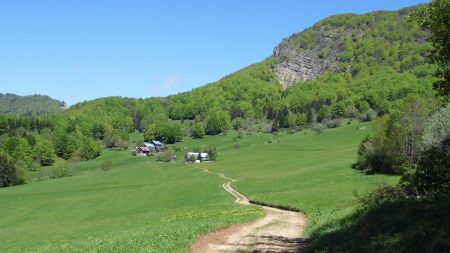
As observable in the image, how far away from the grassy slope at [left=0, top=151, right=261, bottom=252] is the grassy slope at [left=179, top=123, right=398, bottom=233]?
17.4 ft

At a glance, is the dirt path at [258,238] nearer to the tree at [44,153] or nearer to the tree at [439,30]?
the tree at [439,30]

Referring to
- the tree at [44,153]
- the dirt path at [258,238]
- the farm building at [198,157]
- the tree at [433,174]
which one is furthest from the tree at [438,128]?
the tree at [44,153]

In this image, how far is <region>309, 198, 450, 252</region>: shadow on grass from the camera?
1430cm

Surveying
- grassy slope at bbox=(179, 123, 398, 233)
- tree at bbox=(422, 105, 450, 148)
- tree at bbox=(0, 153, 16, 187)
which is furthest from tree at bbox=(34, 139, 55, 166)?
tree at bbox=(422, 105, 450, 148)

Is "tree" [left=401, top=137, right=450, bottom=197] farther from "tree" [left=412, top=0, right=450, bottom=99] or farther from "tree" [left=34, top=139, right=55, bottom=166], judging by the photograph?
"tree" [left=34, top=139, right=55, bottom=166]

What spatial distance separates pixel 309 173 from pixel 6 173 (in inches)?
3614

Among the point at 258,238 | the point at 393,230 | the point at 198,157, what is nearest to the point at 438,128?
the point at 258,238

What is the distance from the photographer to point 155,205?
2462 inches

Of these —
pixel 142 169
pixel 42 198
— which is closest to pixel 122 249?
pixel 42 198

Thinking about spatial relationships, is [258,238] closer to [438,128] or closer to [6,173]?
[438,128]

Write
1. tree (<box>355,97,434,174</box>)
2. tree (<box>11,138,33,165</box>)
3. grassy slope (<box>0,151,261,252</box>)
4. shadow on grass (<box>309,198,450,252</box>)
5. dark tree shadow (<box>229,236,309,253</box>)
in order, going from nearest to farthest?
shadow on grass (<box>309,198,450,252</box>)
dark tree shadow (<box>229,236,309,253</box>)
grassy slope (<box>0,151,261,252</box>)
tree (<box>355,97,434,174</box>)
tree (<box>11,138,33,165</box>)

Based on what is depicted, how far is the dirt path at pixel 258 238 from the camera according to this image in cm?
2156

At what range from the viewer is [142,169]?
452ft

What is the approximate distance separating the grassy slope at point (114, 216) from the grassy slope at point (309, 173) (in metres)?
5.29
